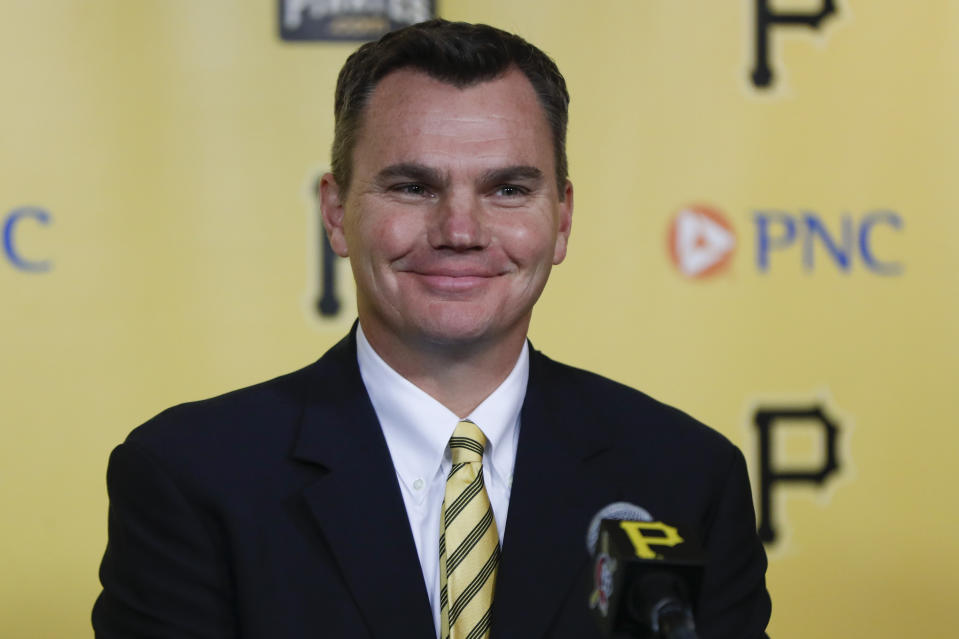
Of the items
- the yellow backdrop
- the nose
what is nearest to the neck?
the nose

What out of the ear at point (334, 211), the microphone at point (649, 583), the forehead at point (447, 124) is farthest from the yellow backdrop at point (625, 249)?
the microphone at point (649, 583)

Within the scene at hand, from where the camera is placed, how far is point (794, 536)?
224cm

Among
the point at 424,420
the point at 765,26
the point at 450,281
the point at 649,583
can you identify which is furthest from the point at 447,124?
the point at 765,26

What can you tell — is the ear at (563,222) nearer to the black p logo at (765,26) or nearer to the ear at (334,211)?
the ear at (334,211)

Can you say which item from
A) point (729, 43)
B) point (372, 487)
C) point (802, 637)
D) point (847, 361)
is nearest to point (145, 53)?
point (729, 43)

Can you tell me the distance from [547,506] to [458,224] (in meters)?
0.31

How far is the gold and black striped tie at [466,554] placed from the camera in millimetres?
1130

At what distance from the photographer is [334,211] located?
1327 mm

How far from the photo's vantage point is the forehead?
1.20 meters

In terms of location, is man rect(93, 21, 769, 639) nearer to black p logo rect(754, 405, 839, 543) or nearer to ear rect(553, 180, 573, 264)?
ear rect(553, 180, 573, 264)

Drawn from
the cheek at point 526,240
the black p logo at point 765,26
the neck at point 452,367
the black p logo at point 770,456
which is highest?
the black p logo at point 765,26

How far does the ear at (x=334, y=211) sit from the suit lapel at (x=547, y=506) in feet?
0.87

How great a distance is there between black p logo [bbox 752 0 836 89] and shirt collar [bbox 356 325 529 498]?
1.16 metres

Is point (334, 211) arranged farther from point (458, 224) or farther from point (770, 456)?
point (770, 456)
